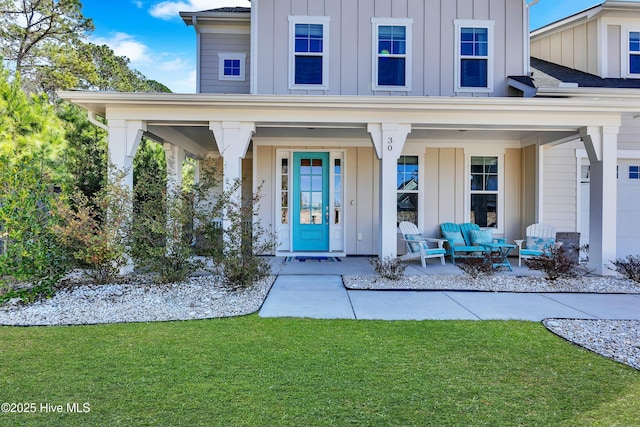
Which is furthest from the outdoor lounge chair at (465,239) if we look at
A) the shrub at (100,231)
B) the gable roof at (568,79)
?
the shrub at (100,231)

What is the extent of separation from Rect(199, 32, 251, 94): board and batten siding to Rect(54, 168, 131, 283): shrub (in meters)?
4.55

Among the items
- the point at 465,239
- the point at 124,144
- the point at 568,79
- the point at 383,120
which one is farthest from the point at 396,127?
the point at 568,79

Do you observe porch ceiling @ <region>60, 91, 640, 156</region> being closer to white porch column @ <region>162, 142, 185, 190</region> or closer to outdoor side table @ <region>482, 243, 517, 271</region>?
white porch column @ <region>162, 142, 185, 190</region>

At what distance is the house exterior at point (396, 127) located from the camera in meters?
6.13

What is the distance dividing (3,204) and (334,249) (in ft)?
19.3

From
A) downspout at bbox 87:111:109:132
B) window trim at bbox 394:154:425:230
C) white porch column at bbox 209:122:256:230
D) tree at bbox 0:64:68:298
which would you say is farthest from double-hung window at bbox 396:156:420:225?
tree at bbox 0:64:68:298

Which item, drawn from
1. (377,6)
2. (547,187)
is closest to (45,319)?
(377,6)

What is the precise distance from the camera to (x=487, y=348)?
316 centimetres

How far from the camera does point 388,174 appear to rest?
6027mm

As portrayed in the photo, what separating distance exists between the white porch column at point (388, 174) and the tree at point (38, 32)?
1557cm

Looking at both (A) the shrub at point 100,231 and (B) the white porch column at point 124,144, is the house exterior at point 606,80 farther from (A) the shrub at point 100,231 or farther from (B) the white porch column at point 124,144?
(A) the shrub at point 100,231

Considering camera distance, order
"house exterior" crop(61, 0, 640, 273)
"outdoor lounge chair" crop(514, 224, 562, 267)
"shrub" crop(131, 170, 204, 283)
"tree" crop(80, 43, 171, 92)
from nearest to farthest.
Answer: "shrub" crop(131, 170, 204, 283)
"house exterior" crop(61, 0, 640, 273)
"outdoor lounge chair" crop(514, 224, 562, 267)
"tree" crop(80, 43, 171, 92)

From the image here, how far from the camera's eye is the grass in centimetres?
215

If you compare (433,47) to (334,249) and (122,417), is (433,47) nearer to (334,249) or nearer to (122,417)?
(334,249)
